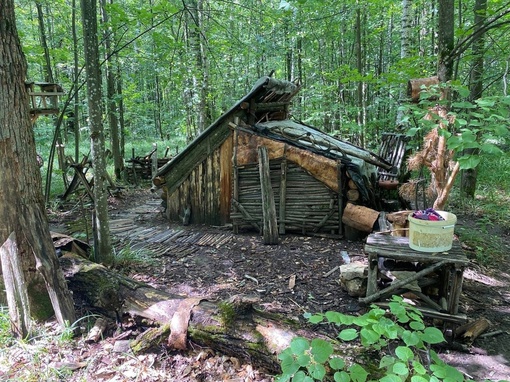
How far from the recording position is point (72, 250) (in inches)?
193

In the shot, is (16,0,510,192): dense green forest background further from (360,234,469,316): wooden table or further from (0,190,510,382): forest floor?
(0,190,510,382): forest floor

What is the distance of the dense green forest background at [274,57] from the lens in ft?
24.7

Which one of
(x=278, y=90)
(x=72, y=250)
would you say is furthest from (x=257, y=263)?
(x=278, y=90)

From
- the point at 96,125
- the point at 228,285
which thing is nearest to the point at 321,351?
the point at 228,285

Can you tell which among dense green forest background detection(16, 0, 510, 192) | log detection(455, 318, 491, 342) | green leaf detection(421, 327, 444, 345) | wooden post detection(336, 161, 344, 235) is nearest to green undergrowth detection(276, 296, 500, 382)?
green leaf detection(421, 327, 444, 345)

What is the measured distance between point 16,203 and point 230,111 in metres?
4.89

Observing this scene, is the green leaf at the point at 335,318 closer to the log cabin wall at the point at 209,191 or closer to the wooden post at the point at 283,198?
the wooden post at the point at 283,198

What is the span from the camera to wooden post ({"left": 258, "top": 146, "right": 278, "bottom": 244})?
683 cm

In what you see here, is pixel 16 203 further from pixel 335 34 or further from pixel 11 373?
pixel 335 34

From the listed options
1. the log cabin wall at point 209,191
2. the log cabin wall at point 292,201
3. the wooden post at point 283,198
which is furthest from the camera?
the log cabin wall at point 209,191

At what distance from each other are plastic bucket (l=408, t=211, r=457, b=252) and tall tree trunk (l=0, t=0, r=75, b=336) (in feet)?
12.5

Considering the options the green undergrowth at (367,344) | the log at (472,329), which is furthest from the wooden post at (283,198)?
the green undergrowth at (367,344)

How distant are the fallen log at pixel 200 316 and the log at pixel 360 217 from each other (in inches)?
143

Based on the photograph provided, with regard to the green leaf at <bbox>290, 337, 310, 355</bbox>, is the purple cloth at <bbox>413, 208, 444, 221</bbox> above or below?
above
